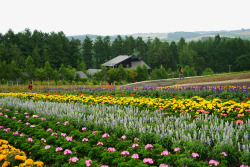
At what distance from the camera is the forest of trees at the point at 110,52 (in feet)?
213

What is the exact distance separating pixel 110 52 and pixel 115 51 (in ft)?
7.19

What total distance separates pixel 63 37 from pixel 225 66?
56650 millimetres

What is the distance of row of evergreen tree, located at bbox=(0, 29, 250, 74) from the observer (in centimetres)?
6544

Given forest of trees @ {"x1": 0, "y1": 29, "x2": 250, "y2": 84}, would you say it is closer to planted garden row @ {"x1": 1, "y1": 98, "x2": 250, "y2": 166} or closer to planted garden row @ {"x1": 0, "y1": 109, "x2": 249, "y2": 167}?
planted garden row @ {"x1": 1, "y1": 98, "x2": 250, "y2": 166}

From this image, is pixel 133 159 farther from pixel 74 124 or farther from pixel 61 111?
pixel 61 111

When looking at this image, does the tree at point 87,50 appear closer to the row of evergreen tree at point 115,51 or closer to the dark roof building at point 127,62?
the row of evergreen tree at point 115,51

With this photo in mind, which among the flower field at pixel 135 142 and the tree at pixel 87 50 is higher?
the tree at pixel 87 50

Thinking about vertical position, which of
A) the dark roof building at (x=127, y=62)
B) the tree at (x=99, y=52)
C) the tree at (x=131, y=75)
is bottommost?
the tree at (x=131, y=75)

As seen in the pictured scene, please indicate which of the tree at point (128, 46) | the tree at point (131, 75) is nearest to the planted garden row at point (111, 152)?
the tree at point (131, 75)

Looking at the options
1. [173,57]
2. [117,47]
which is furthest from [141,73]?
[173,57]

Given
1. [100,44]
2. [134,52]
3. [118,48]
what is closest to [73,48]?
[100,44]

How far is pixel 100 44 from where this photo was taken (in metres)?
81.5

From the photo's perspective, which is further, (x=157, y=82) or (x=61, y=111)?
(x=157, y=82)

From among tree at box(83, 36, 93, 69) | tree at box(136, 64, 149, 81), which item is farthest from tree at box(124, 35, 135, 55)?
tree at box(136, 64, 149, 81)
